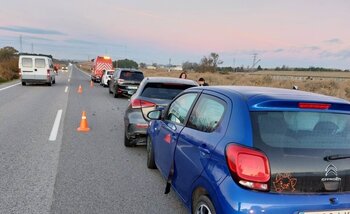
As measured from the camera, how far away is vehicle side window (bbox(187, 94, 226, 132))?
11.8 feet

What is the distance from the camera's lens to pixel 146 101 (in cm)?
754

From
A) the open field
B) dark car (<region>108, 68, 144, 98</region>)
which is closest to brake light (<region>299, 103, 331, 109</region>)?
dark car (<region>108, 68, 144, 98</region>)

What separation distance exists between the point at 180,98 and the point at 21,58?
77.5 ft

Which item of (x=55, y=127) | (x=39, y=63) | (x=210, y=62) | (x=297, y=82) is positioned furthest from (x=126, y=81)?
(x=210, y=62)

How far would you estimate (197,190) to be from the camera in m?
3.60

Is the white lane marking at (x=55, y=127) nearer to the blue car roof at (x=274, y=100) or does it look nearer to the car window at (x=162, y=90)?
the car window at (x=162, y=90)

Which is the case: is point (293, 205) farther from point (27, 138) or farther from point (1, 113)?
point (1, 113)

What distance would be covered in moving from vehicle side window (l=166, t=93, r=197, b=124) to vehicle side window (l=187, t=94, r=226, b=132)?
31cm

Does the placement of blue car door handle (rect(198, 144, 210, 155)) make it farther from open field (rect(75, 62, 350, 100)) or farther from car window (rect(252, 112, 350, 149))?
open field (rect(75, 62, 350, 100))

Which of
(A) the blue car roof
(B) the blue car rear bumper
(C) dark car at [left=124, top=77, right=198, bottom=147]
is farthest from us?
(C) dark car at [left=124, top=77, right=198, bottom=147]

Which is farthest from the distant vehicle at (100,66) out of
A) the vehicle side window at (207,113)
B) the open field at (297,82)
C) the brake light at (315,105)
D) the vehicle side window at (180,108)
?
the brake light at (315,105)

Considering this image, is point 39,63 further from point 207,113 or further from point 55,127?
point 207,113

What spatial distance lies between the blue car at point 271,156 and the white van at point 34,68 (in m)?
24.7

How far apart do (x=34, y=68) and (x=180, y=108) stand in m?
23.6
